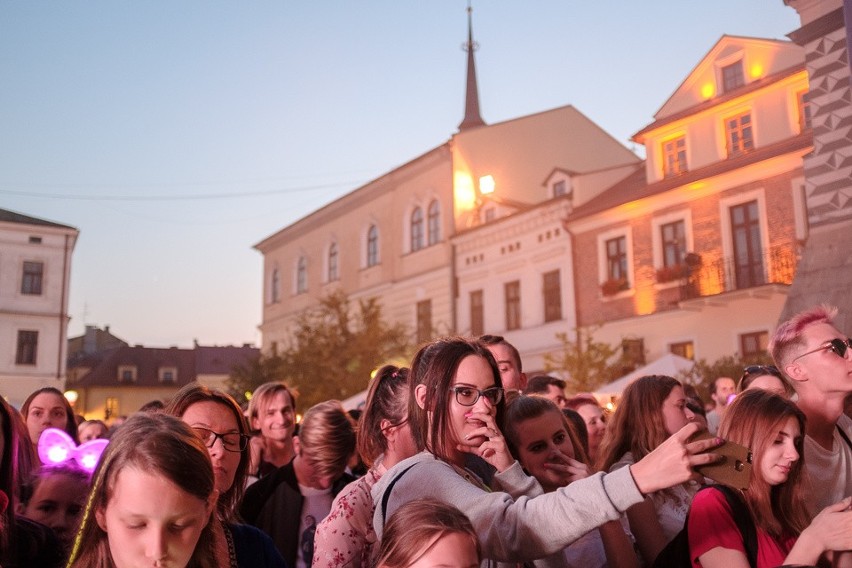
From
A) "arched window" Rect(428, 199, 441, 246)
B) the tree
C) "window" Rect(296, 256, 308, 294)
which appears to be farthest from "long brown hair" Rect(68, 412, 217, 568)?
"window" Rect(296, 256, 308, 294)

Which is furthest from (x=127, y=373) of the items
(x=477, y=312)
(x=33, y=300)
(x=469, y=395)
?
(x=469, y=395)

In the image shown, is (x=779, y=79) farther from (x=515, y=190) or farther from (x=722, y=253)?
(x=515, y=190)

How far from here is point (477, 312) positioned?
2670 centimetres

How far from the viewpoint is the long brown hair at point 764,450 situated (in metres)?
2.91

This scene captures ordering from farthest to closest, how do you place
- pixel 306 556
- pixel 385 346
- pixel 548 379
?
pixel 385 346 < pixel 548 379 < pixel 306 556

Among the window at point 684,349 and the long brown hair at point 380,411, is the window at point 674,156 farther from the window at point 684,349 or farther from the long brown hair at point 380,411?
the long brown hair at point 380,411

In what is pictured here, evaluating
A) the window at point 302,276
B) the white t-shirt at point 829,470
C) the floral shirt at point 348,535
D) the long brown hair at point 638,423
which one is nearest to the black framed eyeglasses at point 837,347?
the white t-shirt at point 829,470

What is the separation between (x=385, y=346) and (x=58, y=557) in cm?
2451

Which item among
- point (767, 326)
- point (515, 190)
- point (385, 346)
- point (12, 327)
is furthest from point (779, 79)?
point (12, 327)

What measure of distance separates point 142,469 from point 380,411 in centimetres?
136

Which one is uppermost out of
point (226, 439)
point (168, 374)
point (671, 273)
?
point (671, 273)

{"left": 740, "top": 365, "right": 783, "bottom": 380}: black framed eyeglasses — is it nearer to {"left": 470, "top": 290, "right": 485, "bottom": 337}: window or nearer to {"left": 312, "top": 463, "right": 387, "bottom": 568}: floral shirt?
{"left": 312, "top": 463, "right": 387, "bottom": 568}: floral shirt

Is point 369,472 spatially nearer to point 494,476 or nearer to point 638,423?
point 494,476

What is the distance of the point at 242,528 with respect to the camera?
293cm
